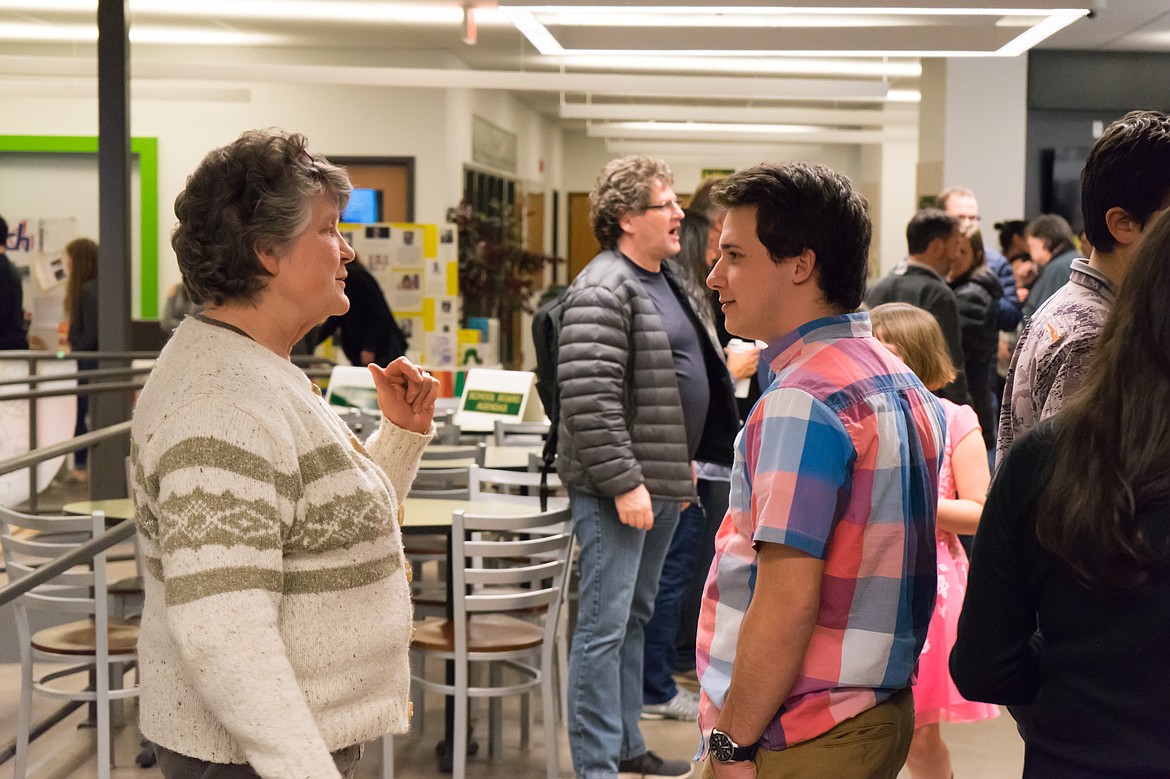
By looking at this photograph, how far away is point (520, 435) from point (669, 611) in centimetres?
161

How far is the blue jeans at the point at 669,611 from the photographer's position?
4512 millimetres

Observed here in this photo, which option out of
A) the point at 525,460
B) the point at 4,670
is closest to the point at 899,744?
the point at 525,460

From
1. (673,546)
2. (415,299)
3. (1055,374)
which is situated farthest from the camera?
(415,299)

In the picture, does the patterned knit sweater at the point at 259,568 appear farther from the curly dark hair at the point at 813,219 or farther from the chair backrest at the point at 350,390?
the chair backrest at the point at 350,390

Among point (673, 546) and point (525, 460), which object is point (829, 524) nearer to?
point (673, 546)

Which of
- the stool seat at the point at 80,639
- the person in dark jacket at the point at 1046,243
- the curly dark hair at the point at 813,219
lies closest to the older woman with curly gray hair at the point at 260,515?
the curly dark hair at the point at 813,219

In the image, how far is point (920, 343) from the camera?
3.15 meters

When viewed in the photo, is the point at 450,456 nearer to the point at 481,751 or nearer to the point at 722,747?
the point at 481,751

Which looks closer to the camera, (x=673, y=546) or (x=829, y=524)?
(x=829, y=524)

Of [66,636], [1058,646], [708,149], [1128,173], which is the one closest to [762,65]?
[708,149]

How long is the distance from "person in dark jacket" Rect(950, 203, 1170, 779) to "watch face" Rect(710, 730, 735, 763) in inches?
16.4

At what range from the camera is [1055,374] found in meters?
1.96

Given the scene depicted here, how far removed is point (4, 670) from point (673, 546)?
280 centimetres

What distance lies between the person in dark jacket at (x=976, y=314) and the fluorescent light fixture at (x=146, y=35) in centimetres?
669
